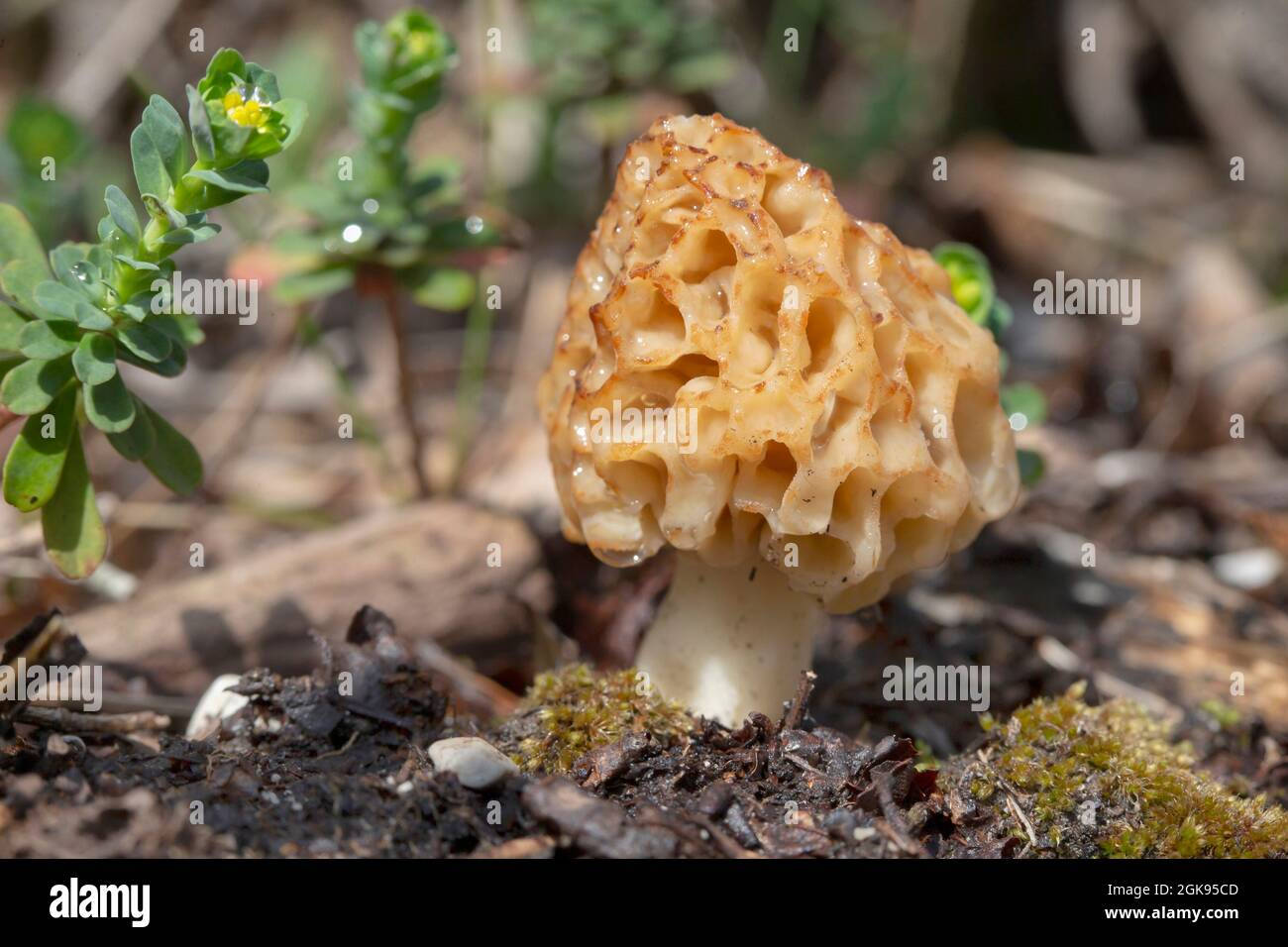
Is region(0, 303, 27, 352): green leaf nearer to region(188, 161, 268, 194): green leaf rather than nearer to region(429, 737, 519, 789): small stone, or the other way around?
region(188, 161, 268, 194): green leaf

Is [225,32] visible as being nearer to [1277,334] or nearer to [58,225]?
[58,225]

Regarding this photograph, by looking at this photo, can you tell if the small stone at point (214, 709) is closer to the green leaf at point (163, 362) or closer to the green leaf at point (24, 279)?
the green leaf at point (163, 362)

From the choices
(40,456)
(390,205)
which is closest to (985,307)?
(390,205)

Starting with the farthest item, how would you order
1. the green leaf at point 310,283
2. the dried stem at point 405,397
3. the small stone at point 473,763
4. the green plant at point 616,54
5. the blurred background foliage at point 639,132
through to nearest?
the green plant at point 616,54 < the blurred background foliage at point 639,132 < the dried stem at point 405,397 < the green leaf at point 310,283 < the small stone at point 473,763

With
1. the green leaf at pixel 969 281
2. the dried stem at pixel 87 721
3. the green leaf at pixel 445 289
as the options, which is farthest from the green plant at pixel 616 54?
the dried stem at pixel 87 721
